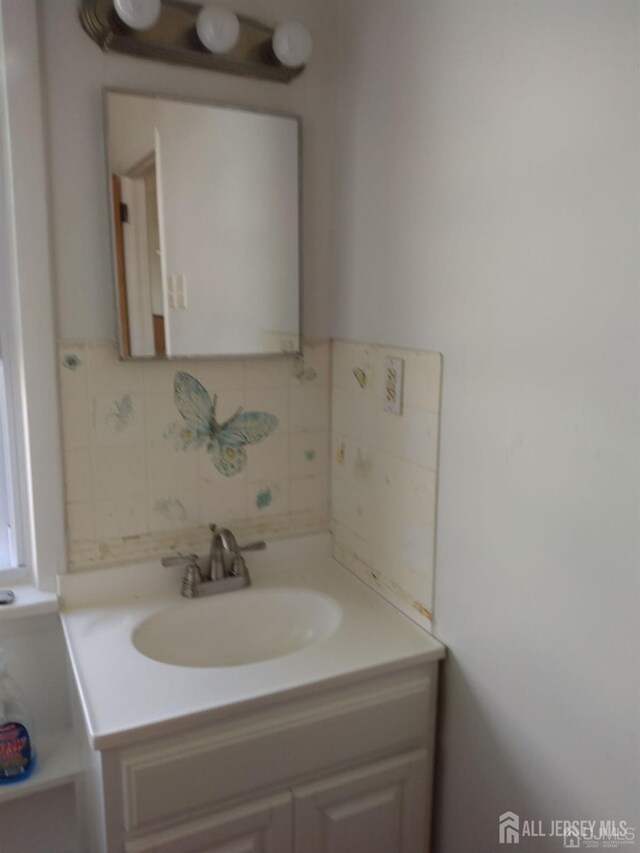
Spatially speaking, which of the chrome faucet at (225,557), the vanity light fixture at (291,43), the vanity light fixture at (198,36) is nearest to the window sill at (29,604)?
the chrome faucet at (225,557)

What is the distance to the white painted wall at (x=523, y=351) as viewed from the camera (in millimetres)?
949

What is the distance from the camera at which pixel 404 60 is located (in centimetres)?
138

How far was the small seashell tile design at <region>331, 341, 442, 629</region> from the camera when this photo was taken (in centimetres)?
138

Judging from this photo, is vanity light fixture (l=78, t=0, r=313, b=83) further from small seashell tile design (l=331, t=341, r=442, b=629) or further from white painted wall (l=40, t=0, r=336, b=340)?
small seashell tile design (l=331, t=341, r=442, b=629)

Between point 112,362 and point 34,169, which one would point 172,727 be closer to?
point 112,362

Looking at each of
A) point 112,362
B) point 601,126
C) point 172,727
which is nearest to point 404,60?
point 601,126

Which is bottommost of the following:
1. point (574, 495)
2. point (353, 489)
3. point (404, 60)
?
point (353, 489)

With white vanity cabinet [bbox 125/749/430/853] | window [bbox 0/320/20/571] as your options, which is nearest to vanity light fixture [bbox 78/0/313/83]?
window [bbox 0/320/20/571]

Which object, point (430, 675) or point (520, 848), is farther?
point (430, 675)

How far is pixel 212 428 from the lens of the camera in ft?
5.37

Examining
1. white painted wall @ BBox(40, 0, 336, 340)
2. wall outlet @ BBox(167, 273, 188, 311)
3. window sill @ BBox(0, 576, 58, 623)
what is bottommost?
window sill @ BBox(0, 576, 58, 623)

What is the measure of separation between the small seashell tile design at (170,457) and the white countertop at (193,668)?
0.07m

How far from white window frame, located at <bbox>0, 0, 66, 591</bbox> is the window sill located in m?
0.03

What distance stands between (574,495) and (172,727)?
29.8 inches
